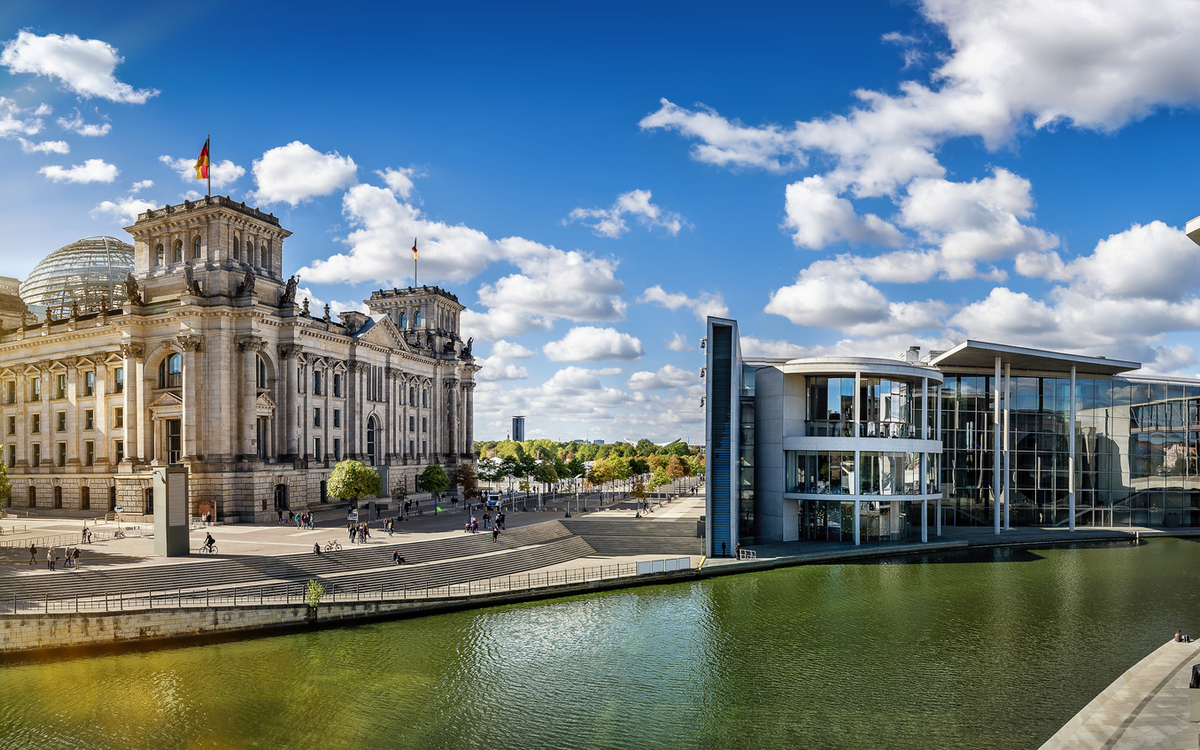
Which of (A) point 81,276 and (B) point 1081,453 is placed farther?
(A) point 81,276

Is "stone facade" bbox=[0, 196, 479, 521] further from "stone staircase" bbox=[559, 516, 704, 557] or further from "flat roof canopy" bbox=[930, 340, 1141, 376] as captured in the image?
"flat roof canopy" bbox=[930, 340, 1141, 376]

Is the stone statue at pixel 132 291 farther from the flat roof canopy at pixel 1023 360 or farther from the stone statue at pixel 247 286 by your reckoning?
the flat roof canopy at pixel 1023 360

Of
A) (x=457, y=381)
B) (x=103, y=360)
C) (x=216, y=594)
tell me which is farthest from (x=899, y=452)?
A: (x=103, y=360)

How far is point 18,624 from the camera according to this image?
3194 cm

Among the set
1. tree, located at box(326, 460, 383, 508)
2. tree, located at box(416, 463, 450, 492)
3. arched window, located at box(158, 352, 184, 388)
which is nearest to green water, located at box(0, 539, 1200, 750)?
tree, located at box(326, 460, 383, 508)

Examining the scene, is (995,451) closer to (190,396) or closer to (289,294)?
(289,294)

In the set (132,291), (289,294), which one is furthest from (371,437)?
(132,291)

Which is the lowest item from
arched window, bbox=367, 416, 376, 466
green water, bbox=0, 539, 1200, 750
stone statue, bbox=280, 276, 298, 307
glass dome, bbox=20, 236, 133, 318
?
green water, bbox=0, 539, 1200, 750

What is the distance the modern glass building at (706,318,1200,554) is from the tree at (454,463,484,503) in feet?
130

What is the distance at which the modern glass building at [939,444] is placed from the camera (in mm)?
56812

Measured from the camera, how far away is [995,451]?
67250 millimetres

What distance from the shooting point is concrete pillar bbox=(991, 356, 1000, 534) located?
6474cm

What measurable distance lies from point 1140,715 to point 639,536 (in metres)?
37.3

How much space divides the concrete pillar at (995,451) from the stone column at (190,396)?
68185 mm
